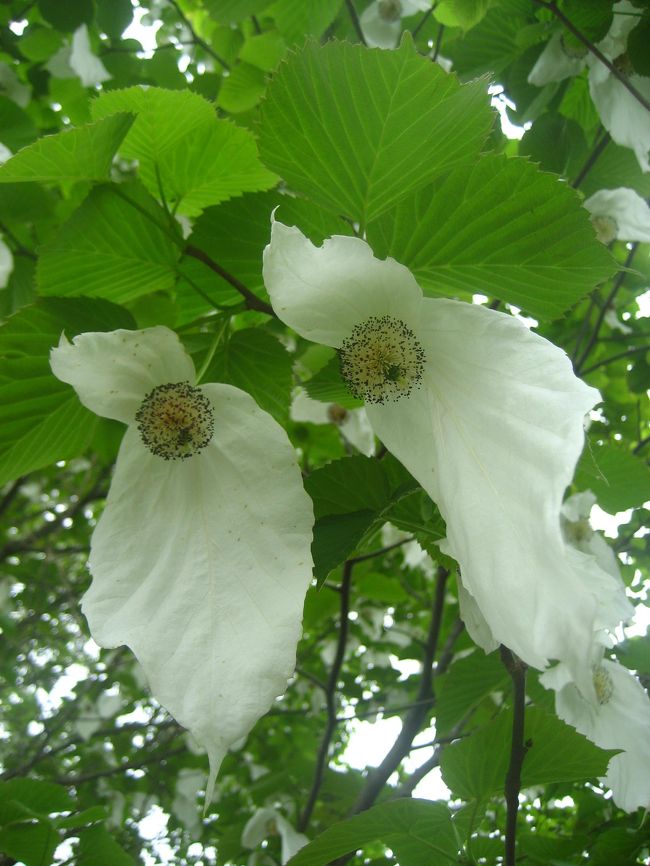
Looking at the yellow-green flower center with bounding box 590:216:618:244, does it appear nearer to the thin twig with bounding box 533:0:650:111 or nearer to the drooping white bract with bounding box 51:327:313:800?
the thin twig with bounding box 533:0:650:111

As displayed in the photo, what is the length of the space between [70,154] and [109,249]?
0.12 meters

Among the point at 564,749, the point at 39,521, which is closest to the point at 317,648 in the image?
the point at 39,521

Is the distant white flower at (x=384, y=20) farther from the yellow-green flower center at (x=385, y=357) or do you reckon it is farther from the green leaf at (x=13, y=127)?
the yellow-green flower center at (x=385, y=357)

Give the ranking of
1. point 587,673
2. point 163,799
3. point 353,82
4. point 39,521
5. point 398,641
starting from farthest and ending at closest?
point 39,521, point 163,799, point 398,641, point 353,82, point 587,673

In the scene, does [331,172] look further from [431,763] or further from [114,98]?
[431,763]

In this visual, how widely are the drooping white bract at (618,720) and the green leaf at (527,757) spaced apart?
14cm

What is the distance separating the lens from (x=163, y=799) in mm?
3010

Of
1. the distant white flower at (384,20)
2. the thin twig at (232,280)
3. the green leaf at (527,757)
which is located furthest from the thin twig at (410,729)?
the distant white flower at (384,20)

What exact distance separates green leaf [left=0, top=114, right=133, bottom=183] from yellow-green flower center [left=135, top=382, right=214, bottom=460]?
0.73ft

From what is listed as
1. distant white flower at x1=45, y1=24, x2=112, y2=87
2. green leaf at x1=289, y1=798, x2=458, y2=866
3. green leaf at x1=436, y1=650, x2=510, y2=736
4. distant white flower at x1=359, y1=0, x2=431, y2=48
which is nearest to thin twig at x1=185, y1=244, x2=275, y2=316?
green leaf at x1=289, y1=798, x2=458, y2=866

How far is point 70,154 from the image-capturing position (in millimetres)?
721

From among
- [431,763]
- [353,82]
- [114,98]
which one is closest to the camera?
[353,82]

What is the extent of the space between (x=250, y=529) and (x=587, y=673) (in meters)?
0.30

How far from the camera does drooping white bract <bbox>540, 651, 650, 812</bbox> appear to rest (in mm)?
998
